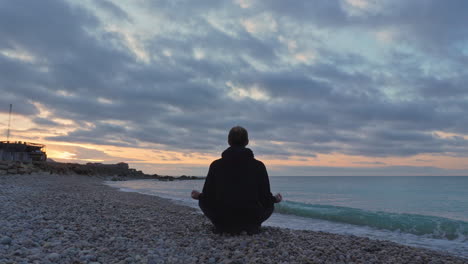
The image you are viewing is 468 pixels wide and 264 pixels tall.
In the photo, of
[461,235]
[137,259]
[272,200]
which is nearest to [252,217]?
[272,200]

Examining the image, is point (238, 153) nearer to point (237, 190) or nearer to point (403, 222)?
point (237, 190)

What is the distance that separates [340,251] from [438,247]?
15.6 feet

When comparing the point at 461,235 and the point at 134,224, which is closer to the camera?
the point at 134,224

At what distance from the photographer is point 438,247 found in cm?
924

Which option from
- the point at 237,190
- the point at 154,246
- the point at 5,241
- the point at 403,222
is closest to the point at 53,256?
the point at 5,241

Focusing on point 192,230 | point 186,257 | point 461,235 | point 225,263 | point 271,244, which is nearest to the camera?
point 225,263

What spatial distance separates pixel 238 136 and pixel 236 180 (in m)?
0.89

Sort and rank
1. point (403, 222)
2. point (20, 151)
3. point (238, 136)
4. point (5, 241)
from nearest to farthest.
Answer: point (5, 241) → point (238, 136) → point (403, 222) → point (20, 151)

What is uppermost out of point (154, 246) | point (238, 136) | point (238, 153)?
point (238, 136)

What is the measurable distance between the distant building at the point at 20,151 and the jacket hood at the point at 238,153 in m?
56.5

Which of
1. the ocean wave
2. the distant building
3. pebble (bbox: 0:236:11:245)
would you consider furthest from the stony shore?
the distant building

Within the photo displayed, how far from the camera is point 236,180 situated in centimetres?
677

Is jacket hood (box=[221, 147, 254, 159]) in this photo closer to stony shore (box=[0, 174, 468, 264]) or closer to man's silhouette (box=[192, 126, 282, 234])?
man's silhouette (box=[192, 126, 282, 234])

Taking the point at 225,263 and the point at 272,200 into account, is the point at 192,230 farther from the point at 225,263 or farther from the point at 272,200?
the point at 225,263
